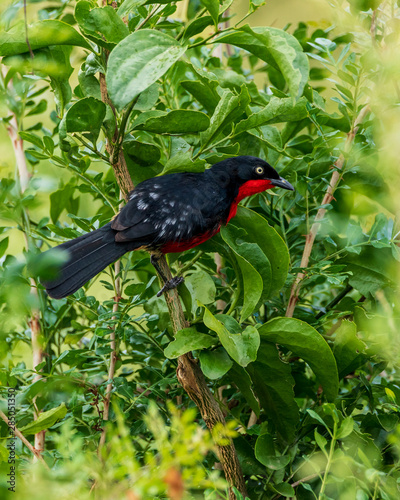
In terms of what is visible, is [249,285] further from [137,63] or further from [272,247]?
[137,63]

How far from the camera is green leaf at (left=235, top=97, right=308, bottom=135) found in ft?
2.97

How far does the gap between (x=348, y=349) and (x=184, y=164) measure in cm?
38

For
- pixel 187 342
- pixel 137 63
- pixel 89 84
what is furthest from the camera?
pixel 89 84

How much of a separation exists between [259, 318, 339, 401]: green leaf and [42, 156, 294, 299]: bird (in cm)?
19

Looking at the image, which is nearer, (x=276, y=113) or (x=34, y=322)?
(x=276, y=113)

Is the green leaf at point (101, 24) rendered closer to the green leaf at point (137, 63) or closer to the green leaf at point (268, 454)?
the green leaf at point (137, 63)

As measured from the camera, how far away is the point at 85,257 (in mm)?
1023

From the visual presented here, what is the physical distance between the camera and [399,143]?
0.71 metres

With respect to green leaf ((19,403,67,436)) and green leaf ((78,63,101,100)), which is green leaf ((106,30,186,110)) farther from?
green leaf ((19,403,67,436))

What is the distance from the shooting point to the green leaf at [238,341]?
780 millimetres

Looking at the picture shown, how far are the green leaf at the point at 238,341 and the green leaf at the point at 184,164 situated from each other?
9.9 inches

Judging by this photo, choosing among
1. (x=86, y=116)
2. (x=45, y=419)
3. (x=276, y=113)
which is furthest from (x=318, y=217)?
(x=45, y=419)

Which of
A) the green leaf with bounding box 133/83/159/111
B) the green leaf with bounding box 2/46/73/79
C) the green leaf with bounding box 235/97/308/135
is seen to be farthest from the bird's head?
the green leaf with bounding box 2/46/73/79

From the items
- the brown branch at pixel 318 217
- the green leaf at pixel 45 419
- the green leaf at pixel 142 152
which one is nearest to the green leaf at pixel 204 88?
the green leaf at pixel 142 152
